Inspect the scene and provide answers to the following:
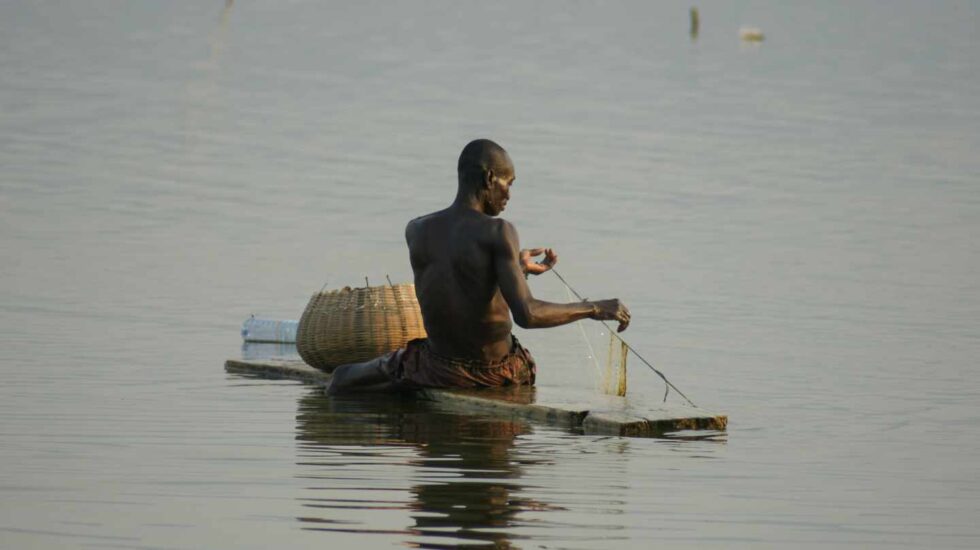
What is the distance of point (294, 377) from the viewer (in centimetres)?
1135

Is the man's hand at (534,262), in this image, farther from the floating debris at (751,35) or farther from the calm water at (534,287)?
the floating debris at (751,35)

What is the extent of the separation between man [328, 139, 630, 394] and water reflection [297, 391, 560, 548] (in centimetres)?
20

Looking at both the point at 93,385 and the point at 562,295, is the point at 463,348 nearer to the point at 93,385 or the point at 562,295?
the point at 93,385

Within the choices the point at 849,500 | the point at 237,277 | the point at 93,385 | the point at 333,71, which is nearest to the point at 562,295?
the point at 237,277

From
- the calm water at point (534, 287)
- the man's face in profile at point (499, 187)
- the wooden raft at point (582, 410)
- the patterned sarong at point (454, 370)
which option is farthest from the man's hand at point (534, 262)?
the calm water at point (534, 287)

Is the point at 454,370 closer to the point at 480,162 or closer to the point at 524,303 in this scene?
the point at 524,303

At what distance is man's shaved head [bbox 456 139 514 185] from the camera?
991cm

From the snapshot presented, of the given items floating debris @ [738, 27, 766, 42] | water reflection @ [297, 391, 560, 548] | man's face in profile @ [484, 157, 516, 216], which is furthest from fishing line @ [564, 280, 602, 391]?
floating debris @ [738, 27, 766, 42]

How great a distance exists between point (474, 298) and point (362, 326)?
125 centimetres

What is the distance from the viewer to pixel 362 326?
11.1 metres

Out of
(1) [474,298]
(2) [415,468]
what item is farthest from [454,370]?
(2) [415,468]

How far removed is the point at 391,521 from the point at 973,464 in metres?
3.18

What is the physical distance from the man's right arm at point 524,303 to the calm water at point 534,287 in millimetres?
575

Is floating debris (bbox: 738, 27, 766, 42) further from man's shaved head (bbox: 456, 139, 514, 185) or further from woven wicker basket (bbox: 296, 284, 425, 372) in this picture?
man's shaved head (bbox: 456, 139, 514, 185)
